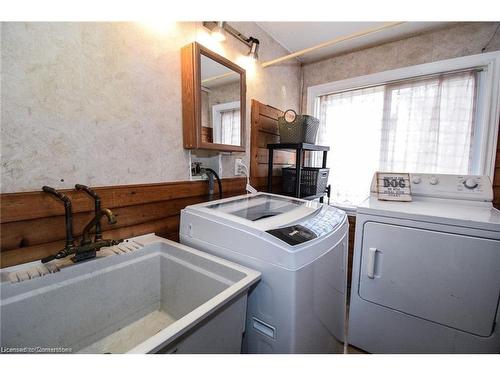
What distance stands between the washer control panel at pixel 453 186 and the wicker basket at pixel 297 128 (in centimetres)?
89

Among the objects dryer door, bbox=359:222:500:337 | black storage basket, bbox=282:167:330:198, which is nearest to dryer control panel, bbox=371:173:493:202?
dryer door, bbox=359:222:500:337

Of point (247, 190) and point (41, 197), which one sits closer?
point (41, 197)

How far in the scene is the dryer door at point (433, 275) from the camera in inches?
45.2

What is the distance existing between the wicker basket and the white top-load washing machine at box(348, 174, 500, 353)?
2.50 ft

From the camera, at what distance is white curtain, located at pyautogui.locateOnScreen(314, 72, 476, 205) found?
1892 millimetres

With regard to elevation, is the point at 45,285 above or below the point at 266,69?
below

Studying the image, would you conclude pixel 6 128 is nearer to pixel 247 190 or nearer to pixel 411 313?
pixel 247 190

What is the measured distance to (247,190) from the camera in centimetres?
184

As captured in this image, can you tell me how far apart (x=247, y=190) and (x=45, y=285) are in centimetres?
133

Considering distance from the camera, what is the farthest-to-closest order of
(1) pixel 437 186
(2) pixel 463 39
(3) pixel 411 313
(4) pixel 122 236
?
(2) pixel 463 39 < (1) pixel 437 186 < (3) pixel 411 313 < (4) pixel 122 236

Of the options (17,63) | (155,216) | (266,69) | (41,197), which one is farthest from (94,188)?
(266,69)

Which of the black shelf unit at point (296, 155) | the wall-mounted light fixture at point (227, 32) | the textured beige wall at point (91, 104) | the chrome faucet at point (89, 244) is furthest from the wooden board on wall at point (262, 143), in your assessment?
the chrome faucet at point (89, 244)

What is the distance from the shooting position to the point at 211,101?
1392 mm
